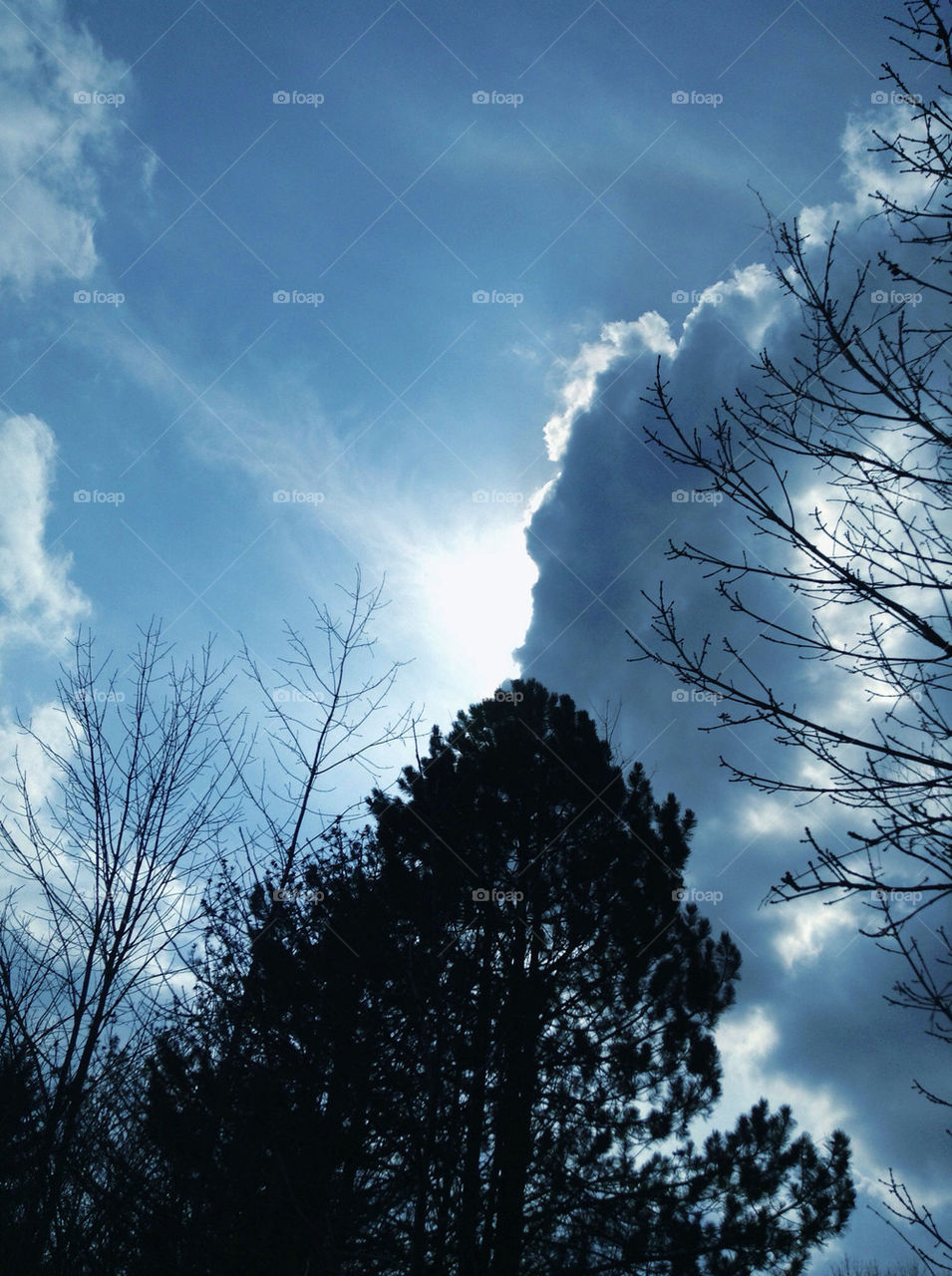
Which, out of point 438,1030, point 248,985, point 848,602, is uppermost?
point 848,602

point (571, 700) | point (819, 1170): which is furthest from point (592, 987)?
point (571, 700)

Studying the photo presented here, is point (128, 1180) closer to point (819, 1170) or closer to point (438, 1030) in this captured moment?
point (438, 1030)

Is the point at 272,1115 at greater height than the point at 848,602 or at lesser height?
lesser

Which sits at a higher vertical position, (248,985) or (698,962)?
(698,962)

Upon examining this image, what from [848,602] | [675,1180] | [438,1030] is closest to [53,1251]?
[438,1030]

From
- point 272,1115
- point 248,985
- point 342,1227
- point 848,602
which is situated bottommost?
point 342,1227

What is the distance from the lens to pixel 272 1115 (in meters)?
4.91

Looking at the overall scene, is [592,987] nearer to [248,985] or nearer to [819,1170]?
[819,1170]

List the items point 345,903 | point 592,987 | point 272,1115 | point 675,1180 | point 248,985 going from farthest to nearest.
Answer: point 592,987 < point 675,1180 < point 345,903 < point 248,985 < point 272,1115

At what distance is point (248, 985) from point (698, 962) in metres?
5.71

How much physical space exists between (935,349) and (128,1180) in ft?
22.0

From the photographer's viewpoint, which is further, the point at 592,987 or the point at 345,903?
the point at 592,987

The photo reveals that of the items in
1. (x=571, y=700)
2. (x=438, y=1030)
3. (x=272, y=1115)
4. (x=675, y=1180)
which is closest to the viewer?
(x=438, y=1030)

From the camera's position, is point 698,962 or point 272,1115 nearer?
point 272,1115
